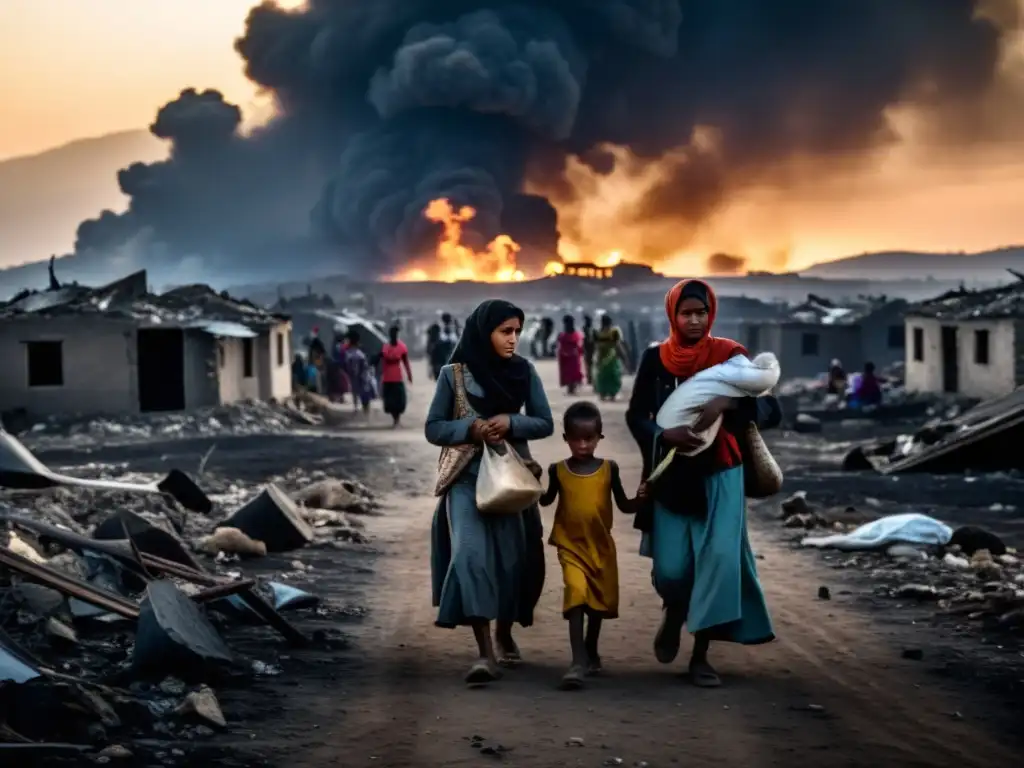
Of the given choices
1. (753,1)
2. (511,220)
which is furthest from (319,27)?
(753,1)

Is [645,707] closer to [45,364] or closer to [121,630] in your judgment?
[121,630]

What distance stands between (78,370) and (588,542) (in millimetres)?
19873

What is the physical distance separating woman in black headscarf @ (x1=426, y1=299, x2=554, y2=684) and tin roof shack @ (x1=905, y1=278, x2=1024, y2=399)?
72.1 feet

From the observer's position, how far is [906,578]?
28.4ft

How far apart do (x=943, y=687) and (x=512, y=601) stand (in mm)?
1927

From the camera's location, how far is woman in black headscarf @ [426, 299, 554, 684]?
5707 millimetres

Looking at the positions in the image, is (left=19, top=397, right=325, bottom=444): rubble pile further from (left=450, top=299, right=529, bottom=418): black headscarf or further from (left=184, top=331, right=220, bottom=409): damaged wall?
(left=450, top=299, right=529, bottom=418): black headscarf

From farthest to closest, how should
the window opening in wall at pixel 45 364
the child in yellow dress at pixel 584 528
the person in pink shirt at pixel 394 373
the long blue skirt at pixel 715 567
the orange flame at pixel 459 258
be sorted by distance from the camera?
the orange flame at pixel 459 258, the window opening in wall at pixel 45 364, the person in pink shirt at pixel 394 373, the child in yellow dress at pixel 584 528, the long blue skirt at pixel 715 567

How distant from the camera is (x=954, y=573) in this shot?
28.7 feet

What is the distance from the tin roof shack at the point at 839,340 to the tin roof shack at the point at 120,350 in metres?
18.1

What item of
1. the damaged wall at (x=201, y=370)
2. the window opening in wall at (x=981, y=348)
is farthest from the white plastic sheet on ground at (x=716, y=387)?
the window opening in wall at (x=981, y=348)

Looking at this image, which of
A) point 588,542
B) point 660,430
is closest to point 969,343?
point 660,430

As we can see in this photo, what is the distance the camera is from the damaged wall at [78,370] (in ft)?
77.5

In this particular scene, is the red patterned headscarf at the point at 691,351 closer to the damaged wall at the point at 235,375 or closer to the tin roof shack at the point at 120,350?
the tin roof shack at the point at 120,350
